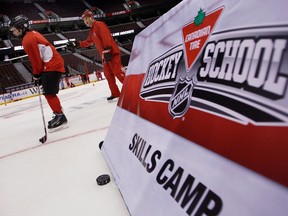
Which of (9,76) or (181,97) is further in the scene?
(9,76)

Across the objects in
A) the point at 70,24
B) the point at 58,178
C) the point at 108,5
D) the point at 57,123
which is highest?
the point at 108,5

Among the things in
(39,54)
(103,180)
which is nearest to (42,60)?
(39,54)

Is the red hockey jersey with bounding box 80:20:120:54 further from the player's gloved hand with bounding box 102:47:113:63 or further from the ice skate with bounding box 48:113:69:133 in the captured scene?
the ice skate with bounding box 48:113:69:133

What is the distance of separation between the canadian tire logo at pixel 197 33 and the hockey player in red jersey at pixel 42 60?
2.14 m

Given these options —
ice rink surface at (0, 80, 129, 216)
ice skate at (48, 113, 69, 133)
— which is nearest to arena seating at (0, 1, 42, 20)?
ice skate at (48, 113, 69, 133)

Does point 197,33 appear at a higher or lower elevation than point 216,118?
higher

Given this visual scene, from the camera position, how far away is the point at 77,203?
1016mm

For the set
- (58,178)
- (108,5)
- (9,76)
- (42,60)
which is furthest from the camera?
(108,5)

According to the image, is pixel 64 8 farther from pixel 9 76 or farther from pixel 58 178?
pixel 58 178

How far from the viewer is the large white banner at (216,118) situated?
420 millimetres

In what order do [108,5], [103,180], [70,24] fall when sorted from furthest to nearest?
[108,5]
[70,24]
[103,180]

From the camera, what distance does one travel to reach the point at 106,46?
11.3ft

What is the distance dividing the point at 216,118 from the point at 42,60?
243 cm

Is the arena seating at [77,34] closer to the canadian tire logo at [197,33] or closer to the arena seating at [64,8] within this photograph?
the arena seating at [64,8]
